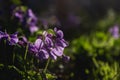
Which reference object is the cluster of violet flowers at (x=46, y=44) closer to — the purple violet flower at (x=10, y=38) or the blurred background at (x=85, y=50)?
the purple violet flower at (x=10, y=38)

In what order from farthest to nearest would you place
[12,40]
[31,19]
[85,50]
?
[85,50], [31,19], [12,40]

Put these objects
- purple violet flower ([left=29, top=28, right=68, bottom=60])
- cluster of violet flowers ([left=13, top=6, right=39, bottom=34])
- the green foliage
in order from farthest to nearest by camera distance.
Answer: cluster of violet flowers ([left=13, top=6, right=39, bottom=34])
the green foliage
purple violet flower ([left=29, top=28, right=68, bottom=60])

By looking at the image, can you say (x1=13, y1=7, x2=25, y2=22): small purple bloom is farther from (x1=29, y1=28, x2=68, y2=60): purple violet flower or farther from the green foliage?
(x1=29, y1=28, x2=68, y2=60): purple violet flower

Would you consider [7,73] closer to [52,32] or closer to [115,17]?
[52,32]

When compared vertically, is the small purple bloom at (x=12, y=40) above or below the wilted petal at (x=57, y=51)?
above

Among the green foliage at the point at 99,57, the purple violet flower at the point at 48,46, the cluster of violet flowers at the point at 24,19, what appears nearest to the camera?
the purple violet flower at the point at 48,46

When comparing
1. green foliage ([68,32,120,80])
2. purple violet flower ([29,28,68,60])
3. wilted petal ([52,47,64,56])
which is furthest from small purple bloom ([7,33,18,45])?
green foliage ([68,32,120,80])

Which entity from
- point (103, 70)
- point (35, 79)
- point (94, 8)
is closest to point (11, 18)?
point (103, 70)

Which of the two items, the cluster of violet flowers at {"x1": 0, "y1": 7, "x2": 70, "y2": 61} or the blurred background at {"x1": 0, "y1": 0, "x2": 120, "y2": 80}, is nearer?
the cluster of violet flowers at {"x1": 0, "y1": 7, "x2": 70, "y2": 61}

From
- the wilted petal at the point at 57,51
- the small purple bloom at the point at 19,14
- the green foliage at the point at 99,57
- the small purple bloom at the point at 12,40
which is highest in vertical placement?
the small purple bloom at the point at 19,14

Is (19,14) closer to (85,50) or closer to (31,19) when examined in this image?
(31,19)

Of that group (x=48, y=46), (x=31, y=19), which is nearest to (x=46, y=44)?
(x=48, y=46)

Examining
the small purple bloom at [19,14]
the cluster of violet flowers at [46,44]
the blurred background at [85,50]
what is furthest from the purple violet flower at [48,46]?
the small purple bloom at [19,14]
